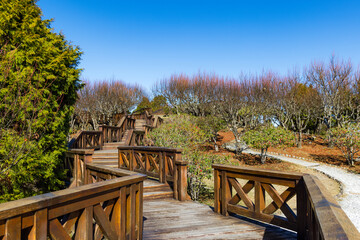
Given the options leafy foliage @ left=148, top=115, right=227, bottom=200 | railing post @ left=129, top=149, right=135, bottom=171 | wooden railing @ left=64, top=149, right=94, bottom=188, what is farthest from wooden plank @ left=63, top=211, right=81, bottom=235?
railing post @ left=129, top=149, right=135, bottom=171

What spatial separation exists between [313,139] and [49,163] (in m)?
25.5

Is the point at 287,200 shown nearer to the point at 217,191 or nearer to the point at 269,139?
the point at 217,191

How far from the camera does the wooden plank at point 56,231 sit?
228cm

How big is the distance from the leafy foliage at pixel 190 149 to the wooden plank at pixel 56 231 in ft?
16.5

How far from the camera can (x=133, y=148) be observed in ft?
26.9

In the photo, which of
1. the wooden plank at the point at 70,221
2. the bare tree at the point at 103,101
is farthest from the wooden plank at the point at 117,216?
the bare tree at the point at 103,101

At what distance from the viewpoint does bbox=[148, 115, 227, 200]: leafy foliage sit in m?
9.29

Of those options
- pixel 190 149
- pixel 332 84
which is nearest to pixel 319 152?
pixel 332 84

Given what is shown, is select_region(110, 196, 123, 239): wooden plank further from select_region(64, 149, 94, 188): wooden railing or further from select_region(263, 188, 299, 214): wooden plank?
select_region(64, 149, 94, 188): wooden railing

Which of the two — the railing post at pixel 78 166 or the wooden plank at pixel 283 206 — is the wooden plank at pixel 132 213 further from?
the railing post at pixel 78 166

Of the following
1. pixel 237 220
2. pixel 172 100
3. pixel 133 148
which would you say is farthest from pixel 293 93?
pixel 237 220

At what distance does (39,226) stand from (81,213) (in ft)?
1.80

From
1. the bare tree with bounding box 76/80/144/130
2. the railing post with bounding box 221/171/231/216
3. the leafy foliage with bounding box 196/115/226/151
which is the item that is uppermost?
the bare tree with bounding box 76/80/144/130

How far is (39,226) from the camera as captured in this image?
7.00ft
